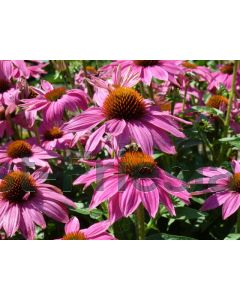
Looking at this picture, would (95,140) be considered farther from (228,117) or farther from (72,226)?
(228,117)

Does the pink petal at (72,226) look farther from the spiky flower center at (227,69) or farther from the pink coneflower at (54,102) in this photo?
the spiky flower center at (227,69)

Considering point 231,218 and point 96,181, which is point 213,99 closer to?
point 231,218

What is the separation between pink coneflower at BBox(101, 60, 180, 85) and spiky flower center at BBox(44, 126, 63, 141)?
9.5 inches

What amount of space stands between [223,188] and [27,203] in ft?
1.53

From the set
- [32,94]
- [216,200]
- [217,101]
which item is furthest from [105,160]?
[217,101]

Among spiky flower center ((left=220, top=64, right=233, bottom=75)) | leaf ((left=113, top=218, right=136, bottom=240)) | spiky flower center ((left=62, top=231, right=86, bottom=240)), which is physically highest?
spiky flower center ((left=220, top=64, right=233, bottom=75))

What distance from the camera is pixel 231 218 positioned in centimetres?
135

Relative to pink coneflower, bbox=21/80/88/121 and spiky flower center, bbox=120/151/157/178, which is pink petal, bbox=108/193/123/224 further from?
pink coneflower, bbox=21/80/88/121

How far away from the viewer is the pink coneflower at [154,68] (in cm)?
139

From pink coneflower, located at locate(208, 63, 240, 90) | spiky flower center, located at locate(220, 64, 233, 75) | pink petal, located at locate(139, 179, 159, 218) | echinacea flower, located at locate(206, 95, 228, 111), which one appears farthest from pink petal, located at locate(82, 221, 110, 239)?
spiky flower center, located at locate(220, 64, 233, 75)

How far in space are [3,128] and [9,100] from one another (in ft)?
0.35

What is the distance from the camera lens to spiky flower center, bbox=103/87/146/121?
1162 mm

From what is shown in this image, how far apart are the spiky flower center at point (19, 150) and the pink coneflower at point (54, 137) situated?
0.19ft

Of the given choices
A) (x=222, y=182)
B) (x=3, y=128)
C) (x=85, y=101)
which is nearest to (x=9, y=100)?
(x=3, y=128)
